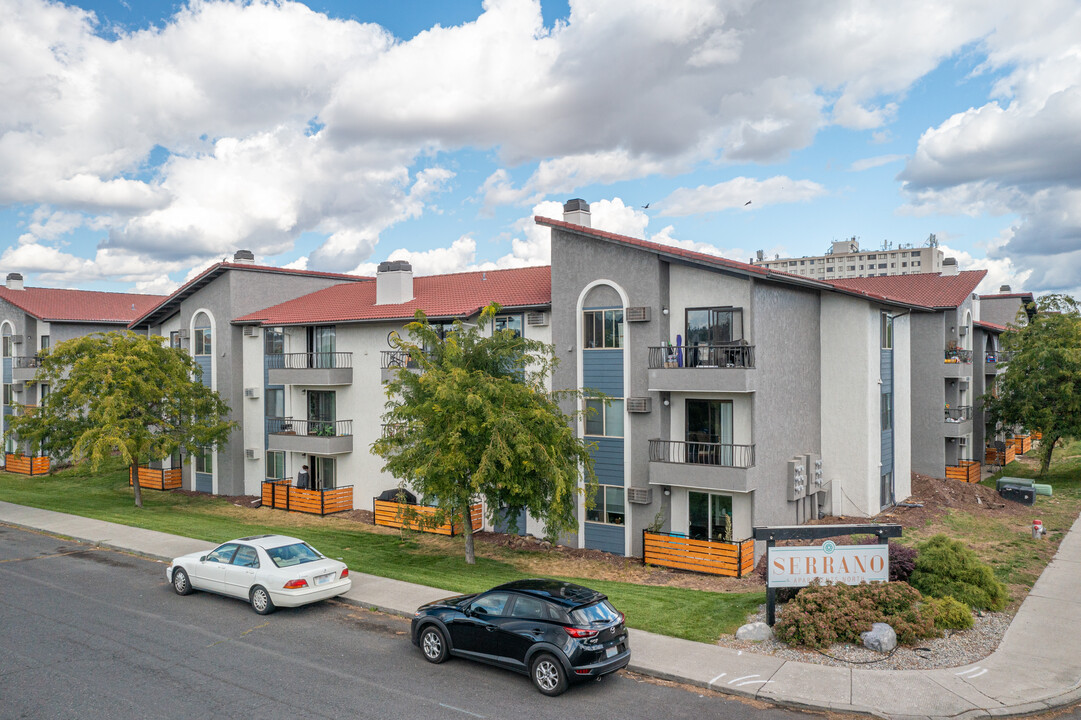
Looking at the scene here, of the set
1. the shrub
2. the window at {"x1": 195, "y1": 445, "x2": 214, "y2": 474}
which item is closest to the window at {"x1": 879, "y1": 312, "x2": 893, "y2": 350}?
the shrub

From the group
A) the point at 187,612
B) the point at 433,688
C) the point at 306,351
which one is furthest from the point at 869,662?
the point at 306,351

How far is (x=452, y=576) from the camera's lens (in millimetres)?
18000

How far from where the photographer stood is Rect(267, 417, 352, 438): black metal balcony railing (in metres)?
29.4

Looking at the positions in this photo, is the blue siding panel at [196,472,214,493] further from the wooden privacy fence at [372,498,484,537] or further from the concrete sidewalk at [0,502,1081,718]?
the concrete sidewalk at [0,502,1081,718]

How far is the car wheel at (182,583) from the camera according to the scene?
15938 millimetres

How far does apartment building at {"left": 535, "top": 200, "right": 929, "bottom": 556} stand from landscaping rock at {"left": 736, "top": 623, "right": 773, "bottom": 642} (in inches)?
285

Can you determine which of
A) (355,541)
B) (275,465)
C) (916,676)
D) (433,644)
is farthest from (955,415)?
(275,465)

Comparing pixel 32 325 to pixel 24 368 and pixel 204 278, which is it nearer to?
pixel 24 368

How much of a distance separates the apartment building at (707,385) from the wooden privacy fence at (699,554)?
0.93 metres

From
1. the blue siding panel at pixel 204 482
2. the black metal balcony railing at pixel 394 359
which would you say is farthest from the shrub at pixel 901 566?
the blue siding panel at pixel 204 482

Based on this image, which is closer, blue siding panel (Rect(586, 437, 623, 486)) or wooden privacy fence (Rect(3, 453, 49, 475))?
blue siding panel (Rect(586, 437, 623, 486))

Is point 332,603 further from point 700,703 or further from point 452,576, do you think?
point 700,703

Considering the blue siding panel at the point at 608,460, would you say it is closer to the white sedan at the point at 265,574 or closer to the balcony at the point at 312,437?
the white sedan at the point at 265,574

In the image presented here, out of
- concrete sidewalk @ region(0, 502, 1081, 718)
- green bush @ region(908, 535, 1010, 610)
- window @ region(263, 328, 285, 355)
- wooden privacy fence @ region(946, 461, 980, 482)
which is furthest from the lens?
wooden privacy fence @ region(946, 461, 980, 482)
